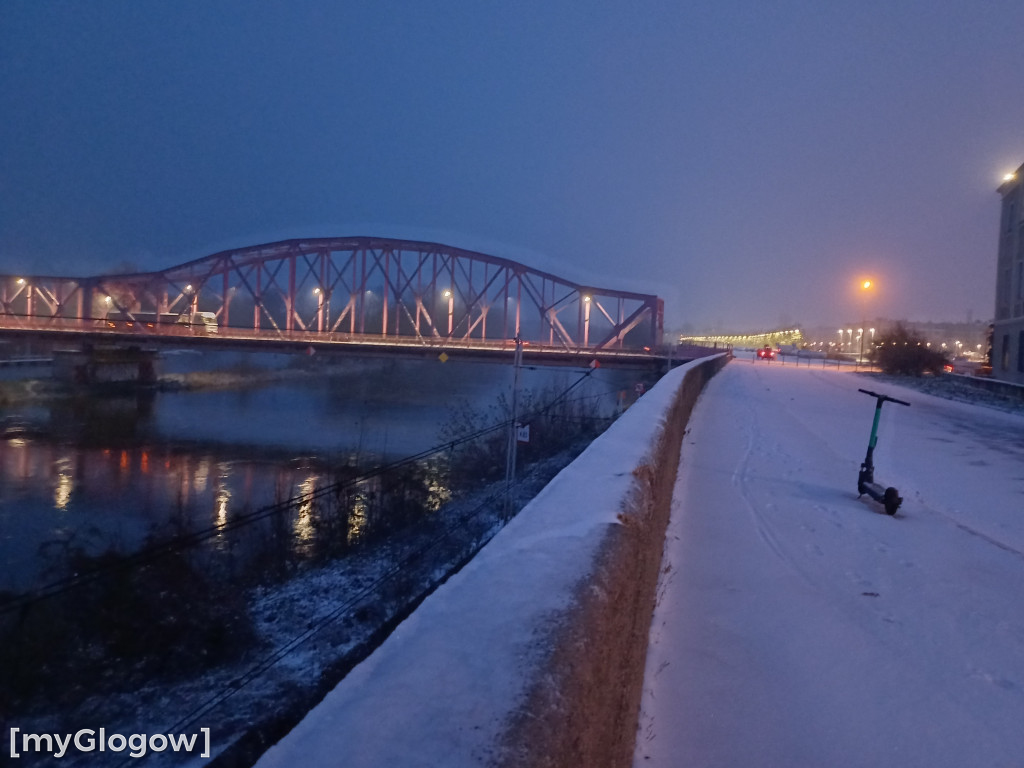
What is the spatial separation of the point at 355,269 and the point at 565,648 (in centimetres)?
6560

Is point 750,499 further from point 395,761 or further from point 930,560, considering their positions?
point 395,761

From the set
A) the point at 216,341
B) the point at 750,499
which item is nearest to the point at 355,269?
the point at 216,341

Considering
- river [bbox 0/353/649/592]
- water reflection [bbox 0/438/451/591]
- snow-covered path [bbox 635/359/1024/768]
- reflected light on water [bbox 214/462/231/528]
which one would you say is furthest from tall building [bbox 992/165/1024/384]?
reflected light on water [bbox 214/462/231/528]

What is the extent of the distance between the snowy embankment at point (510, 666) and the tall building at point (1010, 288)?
44211 mm

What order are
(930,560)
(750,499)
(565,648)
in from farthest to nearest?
(750,499) → (930,560) → (565,648)

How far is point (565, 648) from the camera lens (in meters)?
2.27

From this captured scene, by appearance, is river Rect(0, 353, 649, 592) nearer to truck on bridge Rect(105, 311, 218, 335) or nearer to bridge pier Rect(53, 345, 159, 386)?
bridge pier Rect(53, 345, 159, 386)

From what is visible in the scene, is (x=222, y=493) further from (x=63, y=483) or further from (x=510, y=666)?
(x=510, y=666)

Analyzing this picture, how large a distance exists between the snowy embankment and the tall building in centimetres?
4421

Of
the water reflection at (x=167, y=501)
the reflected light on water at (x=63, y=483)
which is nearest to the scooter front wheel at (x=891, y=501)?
the water reflection at (x=167, y=501)

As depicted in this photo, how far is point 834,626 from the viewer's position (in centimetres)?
455

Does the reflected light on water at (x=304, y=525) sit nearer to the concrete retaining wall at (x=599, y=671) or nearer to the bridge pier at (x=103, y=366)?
the concrete retaining wall at (x=599, y=671)

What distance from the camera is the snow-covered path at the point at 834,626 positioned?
330 centimetres

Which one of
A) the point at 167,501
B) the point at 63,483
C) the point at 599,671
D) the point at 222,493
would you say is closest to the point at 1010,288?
the point at 222,493
